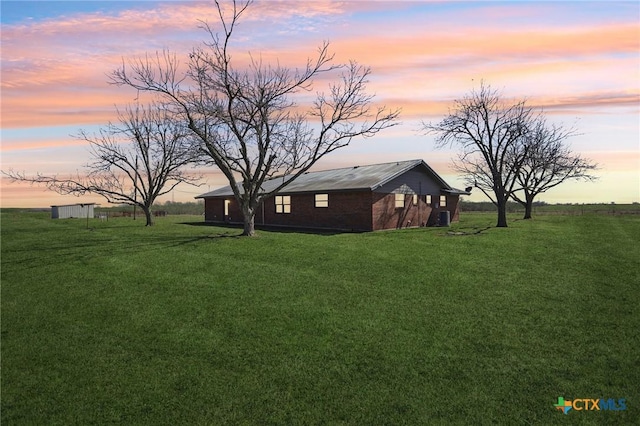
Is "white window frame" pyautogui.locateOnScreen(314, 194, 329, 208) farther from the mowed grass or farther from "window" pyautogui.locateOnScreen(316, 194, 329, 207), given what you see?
the mowed grass

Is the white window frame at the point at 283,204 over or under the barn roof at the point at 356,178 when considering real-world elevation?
under

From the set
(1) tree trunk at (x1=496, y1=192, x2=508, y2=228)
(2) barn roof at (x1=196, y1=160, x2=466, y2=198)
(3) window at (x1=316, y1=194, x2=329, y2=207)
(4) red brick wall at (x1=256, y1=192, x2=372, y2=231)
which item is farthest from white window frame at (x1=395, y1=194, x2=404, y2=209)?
(1) tree trunk at (x1=496, y1=192, x2=508, y2=228)

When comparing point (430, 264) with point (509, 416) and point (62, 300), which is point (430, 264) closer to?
point (509, 416)

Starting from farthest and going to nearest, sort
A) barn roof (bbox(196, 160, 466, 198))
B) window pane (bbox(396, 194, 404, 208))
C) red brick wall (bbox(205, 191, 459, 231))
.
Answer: window pane (bbox(396, 194, 404, 208)), barn roof (bbox(196, 160, 466, 198)), red brick wall (bbox(205, 191, 459, 231))

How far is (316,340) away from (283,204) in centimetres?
2901

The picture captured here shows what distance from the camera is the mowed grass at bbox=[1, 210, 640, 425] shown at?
22.4 feet

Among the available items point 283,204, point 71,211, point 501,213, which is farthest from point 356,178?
point 71,211

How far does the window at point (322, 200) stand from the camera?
1310 inches

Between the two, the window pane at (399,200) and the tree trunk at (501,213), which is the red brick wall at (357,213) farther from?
the tree trunk at (501,213)

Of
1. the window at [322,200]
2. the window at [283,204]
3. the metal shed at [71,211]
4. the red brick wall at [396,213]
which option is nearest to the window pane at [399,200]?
the red brick wall at [396,213]

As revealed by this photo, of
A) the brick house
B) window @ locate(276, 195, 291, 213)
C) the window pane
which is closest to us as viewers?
the brick house

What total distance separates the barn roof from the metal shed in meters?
35.0

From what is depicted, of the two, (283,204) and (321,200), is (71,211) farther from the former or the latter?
(321,200)

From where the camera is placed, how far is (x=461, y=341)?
920cm
